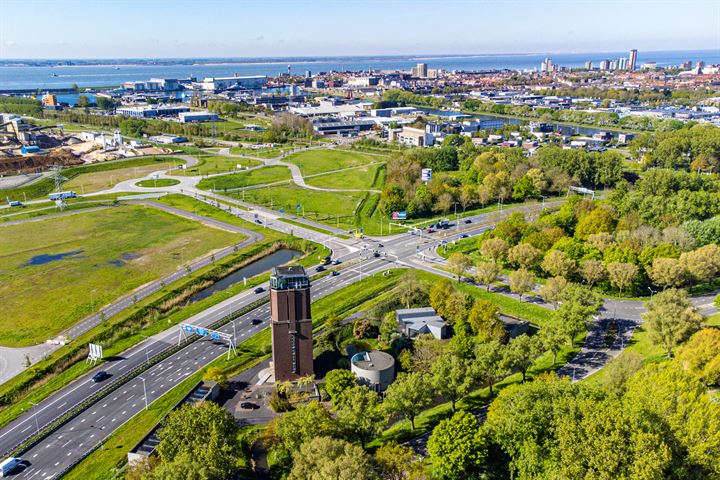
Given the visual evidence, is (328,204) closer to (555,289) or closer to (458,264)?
(458,264)

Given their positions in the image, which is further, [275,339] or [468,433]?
[275,339]

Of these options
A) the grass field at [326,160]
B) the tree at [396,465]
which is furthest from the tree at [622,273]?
the grass field at [326,160]

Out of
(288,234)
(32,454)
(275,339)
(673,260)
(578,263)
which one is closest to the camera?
(32,454)

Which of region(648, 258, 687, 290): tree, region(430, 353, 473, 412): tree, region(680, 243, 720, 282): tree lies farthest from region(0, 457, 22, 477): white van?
region(680, 243, 720, 282): tree

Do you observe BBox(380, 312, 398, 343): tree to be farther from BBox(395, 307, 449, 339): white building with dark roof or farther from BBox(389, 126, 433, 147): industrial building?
BBox(389, 126, 433, 147): industrial building

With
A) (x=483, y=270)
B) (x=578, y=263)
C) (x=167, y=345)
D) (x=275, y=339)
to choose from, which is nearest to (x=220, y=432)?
(x=275, y=339)

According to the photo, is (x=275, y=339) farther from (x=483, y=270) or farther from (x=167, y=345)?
(x=483, y=270)
